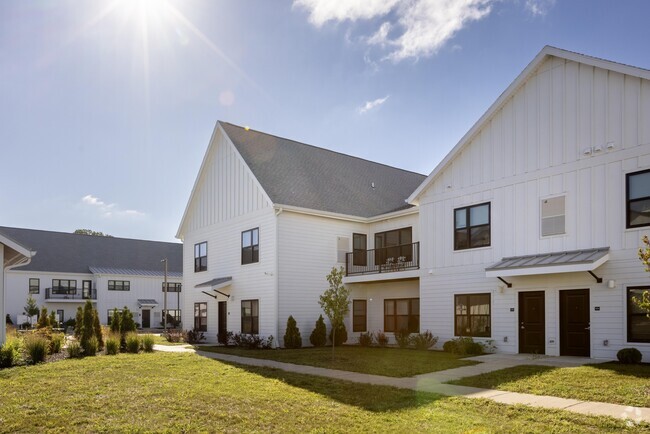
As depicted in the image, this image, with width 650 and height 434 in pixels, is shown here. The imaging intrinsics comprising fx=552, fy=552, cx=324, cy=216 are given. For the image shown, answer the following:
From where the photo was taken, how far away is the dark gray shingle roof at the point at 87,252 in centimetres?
Result: 4894

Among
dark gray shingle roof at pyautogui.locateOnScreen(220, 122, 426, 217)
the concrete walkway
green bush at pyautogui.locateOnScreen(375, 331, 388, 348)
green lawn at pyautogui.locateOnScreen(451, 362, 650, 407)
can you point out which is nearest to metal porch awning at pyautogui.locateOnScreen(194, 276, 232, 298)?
dark gray shingle roof at pyautogui.locateOnScreen(220, 122, 426, 217)

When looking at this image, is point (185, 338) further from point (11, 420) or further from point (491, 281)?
point (11, 420)

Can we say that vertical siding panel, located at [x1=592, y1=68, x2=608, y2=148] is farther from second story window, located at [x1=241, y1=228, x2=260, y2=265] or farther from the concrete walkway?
second story window, located at [x1=241, y1=228, x2=260, y2=265]

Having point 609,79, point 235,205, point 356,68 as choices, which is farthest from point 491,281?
point 235,205

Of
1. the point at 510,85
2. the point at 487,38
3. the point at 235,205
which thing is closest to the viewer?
the point at 487,38

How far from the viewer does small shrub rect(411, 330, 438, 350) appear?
2023 centimetres

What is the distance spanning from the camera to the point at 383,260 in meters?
25.1

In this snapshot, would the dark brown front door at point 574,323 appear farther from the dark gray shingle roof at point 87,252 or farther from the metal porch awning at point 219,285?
the dark gray shingle roof at point 87,252

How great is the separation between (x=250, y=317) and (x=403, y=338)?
7151mm

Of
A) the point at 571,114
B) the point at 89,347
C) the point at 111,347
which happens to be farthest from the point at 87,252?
the point at 571,114

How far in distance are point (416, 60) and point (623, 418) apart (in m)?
13.4

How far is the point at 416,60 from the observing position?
61.1 feet

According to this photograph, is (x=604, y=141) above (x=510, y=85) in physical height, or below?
below

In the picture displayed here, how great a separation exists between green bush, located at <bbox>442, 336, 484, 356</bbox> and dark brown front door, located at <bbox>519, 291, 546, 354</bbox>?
1353mm
